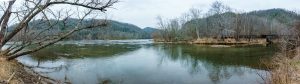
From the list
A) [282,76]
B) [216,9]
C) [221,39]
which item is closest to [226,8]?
[216,9]

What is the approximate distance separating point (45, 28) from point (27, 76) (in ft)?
5.85

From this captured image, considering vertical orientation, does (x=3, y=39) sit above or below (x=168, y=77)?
above

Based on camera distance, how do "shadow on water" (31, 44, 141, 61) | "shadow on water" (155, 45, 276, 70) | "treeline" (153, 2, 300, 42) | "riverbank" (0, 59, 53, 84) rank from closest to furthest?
"riverbank" (0, 59, 53, 84) < "shadow on water" (155, 45, 276, 70) < "shadow on water" (31, 44, 141, 61) < "treeline" (153, 2, 300, 42)

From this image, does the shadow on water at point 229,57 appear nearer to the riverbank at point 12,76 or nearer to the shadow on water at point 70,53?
the shadow on water at point 70,53

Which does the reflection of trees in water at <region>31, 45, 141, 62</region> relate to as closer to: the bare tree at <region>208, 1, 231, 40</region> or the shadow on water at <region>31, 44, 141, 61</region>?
the shadow on water at <region>31, 44, 141, 61</region>

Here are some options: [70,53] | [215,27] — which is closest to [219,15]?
[215,27]

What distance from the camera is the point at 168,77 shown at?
53.5ft

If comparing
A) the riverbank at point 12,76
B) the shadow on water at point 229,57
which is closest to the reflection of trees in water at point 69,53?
the shadow on water at point 229,57

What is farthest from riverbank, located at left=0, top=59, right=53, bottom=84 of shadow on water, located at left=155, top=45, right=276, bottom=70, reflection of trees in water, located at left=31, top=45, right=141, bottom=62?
reflection of trees in water, located at left=31, top=45, right=141, bottom=62

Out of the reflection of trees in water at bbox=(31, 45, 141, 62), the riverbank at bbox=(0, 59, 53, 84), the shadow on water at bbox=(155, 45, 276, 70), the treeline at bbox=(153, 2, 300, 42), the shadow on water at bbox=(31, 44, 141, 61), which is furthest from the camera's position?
the treeline at bbox=(153, 2, 300, 42)

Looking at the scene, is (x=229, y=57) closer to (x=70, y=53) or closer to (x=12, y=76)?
(x=70, y=53)

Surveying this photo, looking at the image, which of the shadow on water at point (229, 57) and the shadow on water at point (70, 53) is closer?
the shadow on water at point (229, 57)

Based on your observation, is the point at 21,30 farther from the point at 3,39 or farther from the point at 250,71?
the point at 250,71

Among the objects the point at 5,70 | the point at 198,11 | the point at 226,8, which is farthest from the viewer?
the point at 198,11
